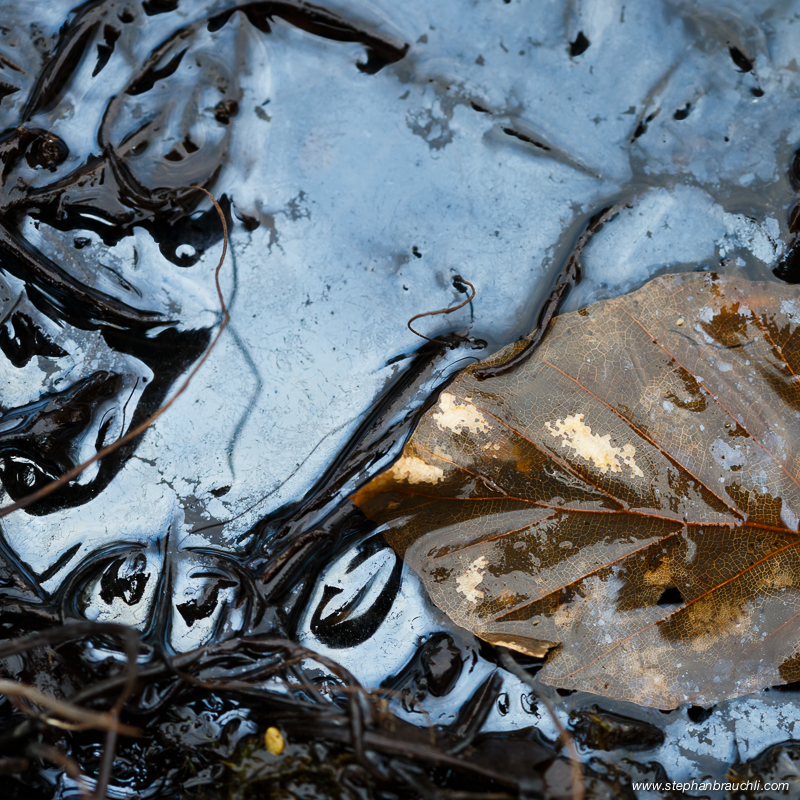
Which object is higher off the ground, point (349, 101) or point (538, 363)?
point (349, 101)

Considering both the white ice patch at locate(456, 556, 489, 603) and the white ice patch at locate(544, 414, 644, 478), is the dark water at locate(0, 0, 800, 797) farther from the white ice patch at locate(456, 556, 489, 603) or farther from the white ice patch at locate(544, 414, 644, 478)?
the white ice patch at locate(544, 414, 644, 478)

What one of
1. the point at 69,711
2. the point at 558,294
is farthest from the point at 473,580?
the point at 69,711

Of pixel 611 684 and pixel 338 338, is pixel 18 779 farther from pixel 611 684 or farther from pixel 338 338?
pixel 611 684

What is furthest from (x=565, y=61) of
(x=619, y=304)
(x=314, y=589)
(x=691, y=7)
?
(x=314, y=589)

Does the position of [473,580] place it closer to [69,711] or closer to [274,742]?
[274,742]

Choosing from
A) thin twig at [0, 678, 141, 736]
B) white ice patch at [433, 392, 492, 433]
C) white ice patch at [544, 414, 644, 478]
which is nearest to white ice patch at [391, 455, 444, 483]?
white ice patch at [433, 392, 492, 433]
